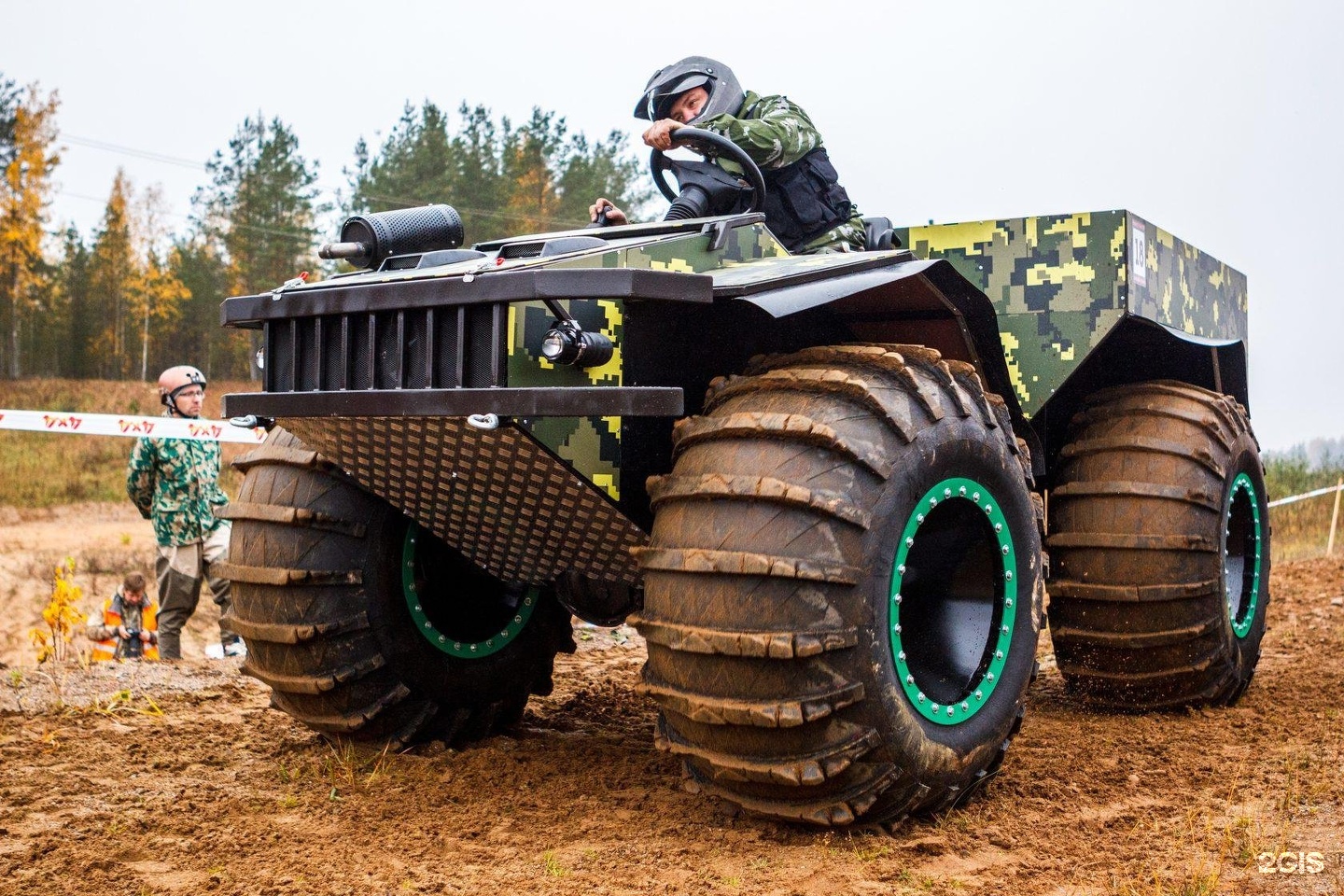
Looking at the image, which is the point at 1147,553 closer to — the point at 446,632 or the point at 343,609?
the point at 446,632

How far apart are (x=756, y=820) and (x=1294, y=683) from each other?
3.67 meters

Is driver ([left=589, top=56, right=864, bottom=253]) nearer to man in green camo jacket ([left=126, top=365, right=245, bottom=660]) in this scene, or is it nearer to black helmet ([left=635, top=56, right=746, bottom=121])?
black helmet ([left=635, top=56, right=746, bottom=121])

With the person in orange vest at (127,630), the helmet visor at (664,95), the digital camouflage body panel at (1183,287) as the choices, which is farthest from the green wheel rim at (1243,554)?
the person in orange vest at (127,630)

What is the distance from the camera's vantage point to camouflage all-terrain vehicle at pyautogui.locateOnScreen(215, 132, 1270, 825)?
3.28 m

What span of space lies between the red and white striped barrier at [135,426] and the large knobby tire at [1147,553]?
12.9 ft

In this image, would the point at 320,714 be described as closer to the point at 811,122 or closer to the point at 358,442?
the point at 358,442

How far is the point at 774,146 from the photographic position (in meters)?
4.62

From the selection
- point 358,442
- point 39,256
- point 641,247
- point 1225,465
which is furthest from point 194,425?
point 39,256

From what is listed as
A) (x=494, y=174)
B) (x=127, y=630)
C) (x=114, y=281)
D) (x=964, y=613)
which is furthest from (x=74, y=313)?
(x=964, y=613)

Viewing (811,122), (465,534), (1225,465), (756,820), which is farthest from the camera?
(1225,465)

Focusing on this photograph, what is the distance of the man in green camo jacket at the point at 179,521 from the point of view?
7.69 m

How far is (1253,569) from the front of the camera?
6.02 meters

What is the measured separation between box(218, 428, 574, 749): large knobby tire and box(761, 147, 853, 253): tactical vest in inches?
65.6

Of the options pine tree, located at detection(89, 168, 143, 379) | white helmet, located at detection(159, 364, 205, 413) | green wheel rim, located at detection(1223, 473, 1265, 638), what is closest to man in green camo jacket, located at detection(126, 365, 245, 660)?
white helmet, located at detection(159, 364, 205, 413)
